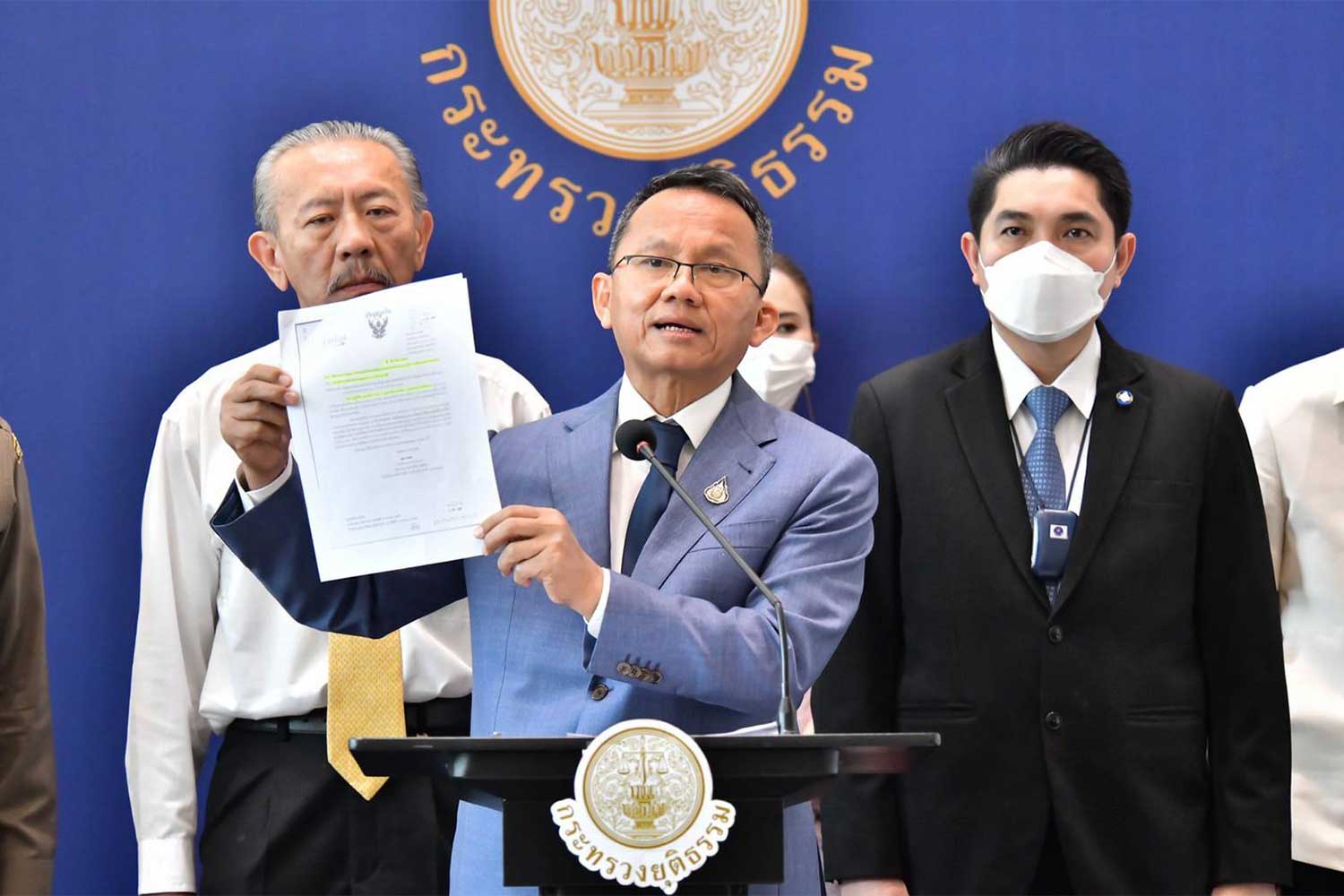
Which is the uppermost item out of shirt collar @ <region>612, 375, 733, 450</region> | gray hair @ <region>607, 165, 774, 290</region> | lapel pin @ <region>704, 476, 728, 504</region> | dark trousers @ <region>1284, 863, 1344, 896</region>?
gray hair @ <region>607, 165, 774, 290</region>

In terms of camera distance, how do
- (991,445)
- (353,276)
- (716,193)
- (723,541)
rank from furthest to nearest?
(353,276) < (991,445) < (716,193) < (723,541)

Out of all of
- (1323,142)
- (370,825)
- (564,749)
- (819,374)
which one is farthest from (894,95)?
(564,749)

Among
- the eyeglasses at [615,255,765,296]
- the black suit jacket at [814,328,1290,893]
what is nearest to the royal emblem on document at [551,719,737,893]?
the eyeglasses at [615,255,765,296]

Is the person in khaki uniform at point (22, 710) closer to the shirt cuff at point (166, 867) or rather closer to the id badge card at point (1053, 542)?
the shirt cuff at point (166, 867)

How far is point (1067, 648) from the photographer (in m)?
2.28

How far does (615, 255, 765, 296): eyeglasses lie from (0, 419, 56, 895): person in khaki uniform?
0.92 metres

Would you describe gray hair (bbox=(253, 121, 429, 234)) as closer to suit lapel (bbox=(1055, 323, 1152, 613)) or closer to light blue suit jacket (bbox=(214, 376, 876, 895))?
light blue suit jacket (bbox=(214, 376, 876, 895))

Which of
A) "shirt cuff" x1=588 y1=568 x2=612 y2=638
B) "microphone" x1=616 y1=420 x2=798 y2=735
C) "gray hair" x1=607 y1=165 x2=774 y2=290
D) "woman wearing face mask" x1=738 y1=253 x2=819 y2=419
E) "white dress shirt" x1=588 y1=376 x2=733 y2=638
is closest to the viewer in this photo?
"microphone" x1=616 y1=420 x2=798 y2=735

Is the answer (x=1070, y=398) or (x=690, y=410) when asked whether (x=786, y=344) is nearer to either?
(x=1070, y=398)

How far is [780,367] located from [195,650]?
1176 mm

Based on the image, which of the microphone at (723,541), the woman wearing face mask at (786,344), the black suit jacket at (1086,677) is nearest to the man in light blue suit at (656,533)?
the microphone at (723,541)

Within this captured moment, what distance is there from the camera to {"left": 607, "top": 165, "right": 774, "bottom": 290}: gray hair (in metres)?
2.06

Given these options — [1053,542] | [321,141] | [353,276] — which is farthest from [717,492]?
[321,141]

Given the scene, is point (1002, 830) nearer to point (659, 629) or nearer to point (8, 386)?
point (659, 629)
